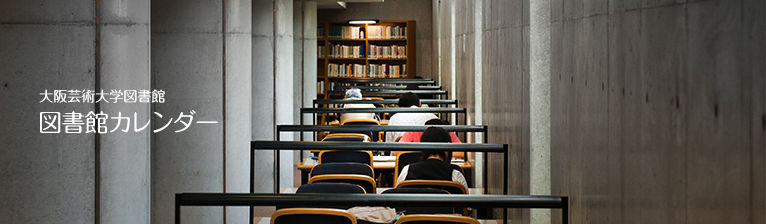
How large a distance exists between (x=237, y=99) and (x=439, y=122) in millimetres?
1715

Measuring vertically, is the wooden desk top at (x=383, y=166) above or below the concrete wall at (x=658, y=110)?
below

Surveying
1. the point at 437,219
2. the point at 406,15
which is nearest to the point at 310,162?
the point at 437,219

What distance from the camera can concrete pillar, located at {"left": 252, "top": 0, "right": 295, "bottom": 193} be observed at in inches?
288

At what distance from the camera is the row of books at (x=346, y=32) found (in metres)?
14.7

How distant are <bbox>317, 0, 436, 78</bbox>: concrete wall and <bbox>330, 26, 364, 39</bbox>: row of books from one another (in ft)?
0.88

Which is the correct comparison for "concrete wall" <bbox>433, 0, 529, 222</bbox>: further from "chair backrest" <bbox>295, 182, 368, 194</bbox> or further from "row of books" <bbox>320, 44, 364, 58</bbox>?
"row of books" <bbox>320, 44, 364, 58</bbox>

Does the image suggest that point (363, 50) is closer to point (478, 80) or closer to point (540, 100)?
point (478, 80)

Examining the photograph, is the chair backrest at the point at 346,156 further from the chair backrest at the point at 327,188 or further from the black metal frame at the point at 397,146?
the black metal frame at the point at 397,146

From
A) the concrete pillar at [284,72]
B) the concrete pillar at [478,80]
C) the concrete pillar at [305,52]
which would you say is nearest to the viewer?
the concrete pillar at [478,80]

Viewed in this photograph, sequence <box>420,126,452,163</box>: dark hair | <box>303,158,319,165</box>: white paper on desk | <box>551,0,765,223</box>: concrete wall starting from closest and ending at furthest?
1. <box>551,0,765,223</box>: concrete wall
2. <box>420,126,452,163</box>: dark hair
3. <box>303,158,319,165</box>: white paper on desk

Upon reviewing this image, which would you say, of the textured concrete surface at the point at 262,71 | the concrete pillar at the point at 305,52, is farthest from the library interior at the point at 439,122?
the concrete pillar at the point at 305,52

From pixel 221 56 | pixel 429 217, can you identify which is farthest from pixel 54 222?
pixel 221 56

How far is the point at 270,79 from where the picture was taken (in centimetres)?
739

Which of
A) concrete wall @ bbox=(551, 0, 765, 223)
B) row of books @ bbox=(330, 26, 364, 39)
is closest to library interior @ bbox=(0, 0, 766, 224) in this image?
concrete wall @ bbox=(551, 0, 765, 223)
